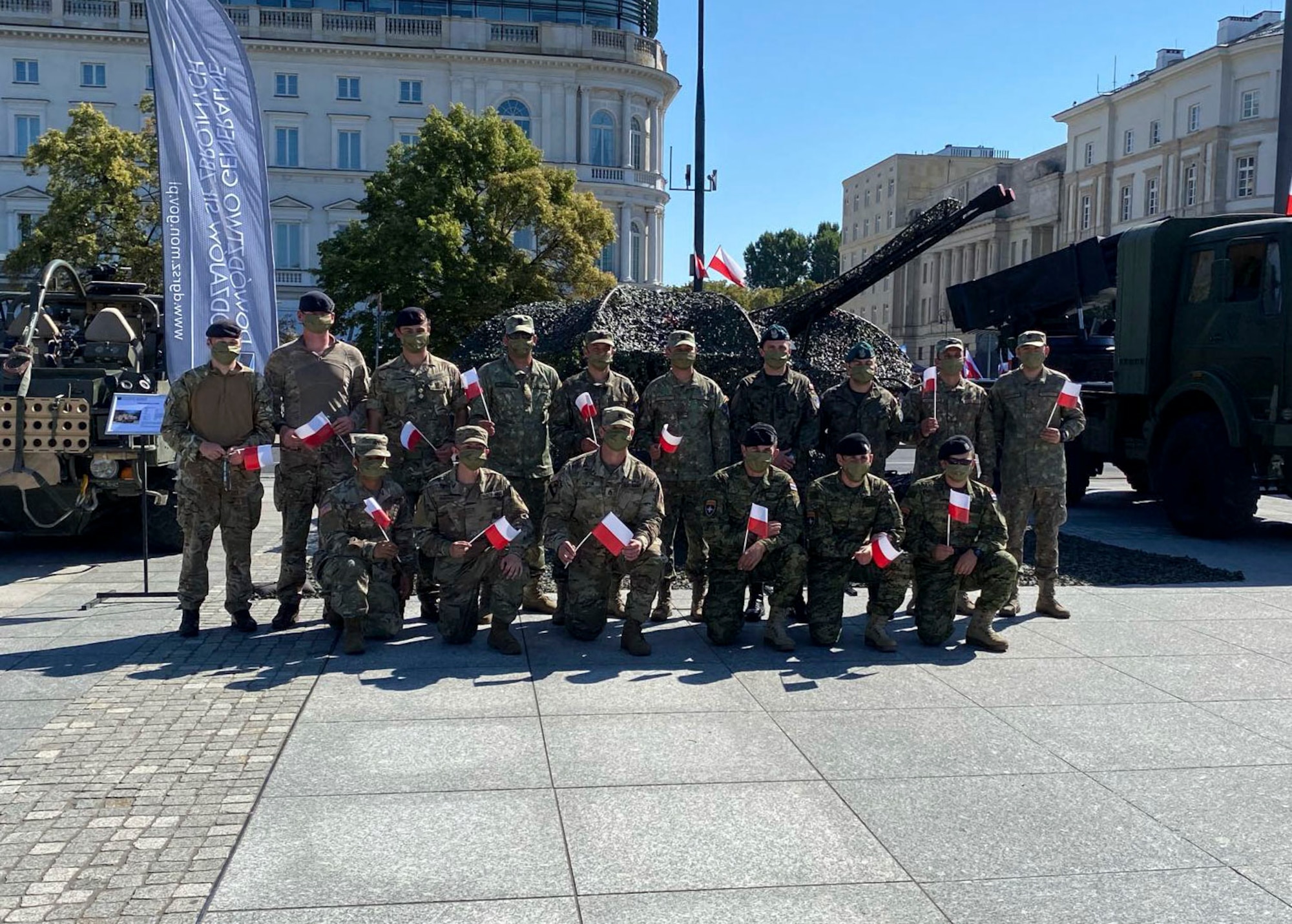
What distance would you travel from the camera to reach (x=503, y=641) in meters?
6.95

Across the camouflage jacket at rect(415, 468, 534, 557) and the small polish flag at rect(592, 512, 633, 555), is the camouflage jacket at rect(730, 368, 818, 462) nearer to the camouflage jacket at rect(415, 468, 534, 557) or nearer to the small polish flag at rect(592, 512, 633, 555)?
the small polish flag at rect(592, 512, 633, 555)

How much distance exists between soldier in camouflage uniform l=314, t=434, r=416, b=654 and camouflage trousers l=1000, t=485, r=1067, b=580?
387 centimetres

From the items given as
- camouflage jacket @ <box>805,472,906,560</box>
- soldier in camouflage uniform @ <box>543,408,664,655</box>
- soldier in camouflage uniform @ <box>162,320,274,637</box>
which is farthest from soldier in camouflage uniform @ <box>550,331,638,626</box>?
soldier in camouflage uniform @ <box>162,320,274,637</box>

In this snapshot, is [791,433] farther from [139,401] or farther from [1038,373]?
[139,401]

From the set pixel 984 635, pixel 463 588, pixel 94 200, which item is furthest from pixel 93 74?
pixel 984 635

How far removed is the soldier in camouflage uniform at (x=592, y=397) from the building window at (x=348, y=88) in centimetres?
5472

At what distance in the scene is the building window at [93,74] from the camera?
56156 mm

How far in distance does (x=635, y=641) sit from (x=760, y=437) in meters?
1.37

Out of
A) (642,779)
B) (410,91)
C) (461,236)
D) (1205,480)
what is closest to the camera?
(642,779)

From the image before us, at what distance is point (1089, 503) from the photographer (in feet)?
50.7

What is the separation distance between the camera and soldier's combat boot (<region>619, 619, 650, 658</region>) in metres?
6.98

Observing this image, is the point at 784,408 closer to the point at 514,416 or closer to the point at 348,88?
the point at 514,416

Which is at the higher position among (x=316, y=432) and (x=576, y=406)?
(x=576, y=406)

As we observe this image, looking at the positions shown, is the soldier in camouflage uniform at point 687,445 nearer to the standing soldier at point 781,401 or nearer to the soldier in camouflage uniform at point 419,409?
the standing soldier at point 781,401
